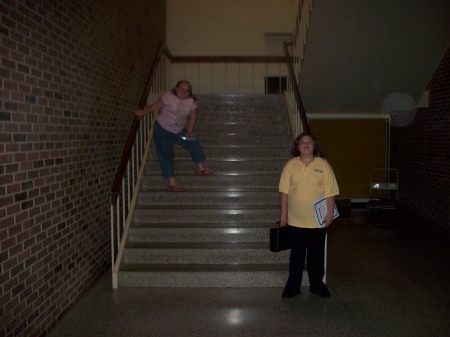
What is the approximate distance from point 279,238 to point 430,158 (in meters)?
4.32

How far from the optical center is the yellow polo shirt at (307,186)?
11.7ft

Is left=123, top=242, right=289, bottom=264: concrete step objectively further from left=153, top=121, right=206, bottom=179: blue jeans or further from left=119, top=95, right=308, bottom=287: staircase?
left=153, top=121, right=206, bottom=179: blue jeans

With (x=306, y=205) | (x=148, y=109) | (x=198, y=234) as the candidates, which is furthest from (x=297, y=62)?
(x=306, y=205)

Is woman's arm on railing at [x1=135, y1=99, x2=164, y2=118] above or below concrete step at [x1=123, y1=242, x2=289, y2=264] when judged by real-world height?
above

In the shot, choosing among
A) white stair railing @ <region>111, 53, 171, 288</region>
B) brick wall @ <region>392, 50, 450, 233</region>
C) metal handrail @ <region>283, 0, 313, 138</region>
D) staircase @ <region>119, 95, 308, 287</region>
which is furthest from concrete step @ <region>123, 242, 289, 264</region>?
brick wall @ <region>392, 50, 450, 233</region>

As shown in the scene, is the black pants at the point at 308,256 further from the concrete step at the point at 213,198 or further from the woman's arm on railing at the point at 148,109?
the woman's arm on railing at the point at 148,109

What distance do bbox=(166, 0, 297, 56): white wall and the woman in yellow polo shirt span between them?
548 centimetres

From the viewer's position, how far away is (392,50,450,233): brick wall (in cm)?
629

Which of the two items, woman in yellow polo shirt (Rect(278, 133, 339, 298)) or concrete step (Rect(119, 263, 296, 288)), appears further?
concrete step (Rect(119, 263, 296, 288))

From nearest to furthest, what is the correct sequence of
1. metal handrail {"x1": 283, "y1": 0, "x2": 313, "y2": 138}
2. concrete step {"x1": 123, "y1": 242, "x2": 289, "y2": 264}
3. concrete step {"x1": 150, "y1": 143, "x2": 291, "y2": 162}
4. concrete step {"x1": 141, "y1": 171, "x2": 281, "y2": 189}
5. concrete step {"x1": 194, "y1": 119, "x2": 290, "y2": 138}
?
1. concrete step {"x1": 123, "y1": 242, "x2": 289, "y2": 264}
2. concrete step {"x1": 141, "y1": 171, "x2": 281, "y2": 189}
3. metal handrail {"x1": 283, "y1": 0, "x2": 313, "y2": 138}
4. concrete step {"x1": 150, "y1": 143, "x2": 291, "y2": 162}
5. concrete step {"x1": 194, "y1": 119, "x2": 290, "y2": 138}

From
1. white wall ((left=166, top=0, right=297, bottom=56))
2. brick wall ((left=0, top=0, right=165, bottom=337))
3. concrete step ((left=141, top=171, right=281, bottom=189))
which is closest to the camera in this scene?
brick wall ((left=0, top=0, right=165, bottom=337))

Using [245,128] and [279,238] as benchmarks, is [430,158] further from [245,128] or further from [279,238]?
[279,238]

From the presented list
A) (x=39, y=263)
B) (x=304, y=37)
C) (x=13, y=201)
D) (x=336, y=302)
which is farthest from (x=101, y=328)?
(x=304, y=37)

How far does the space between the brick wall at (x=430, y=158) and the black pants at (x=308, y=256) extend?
3351 mm
